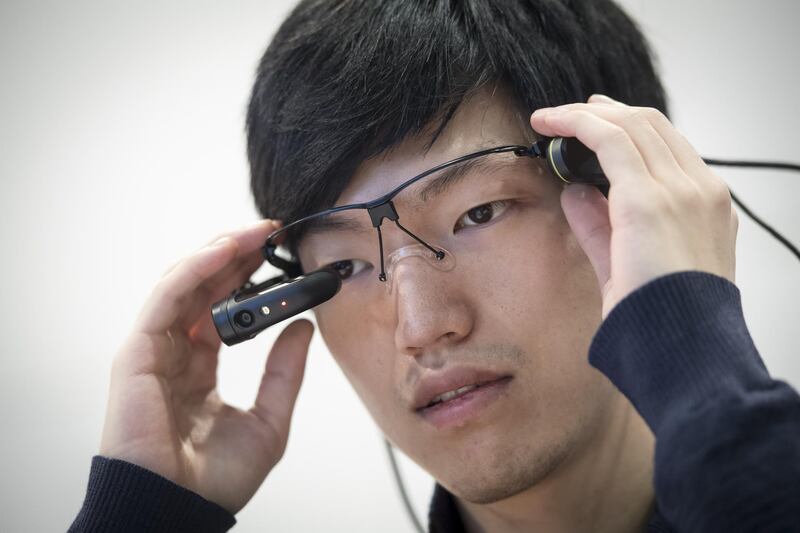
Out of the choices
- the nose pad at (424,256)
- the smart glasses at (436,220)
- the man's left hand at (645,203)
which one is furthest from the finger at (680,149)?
the nose pad at (424,256)

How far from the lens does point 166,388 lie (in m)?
1.52

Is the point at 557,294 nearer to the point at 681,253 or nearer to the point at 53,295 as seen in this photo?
the point at 681,253

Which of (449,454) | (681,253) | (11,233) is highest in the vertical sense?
(11,233)

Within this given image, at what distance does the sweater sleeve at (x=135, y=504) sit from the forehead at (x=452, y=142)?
0.62 metres

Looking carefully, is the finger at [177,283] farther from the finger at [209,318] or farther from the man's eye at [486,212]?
the man's eye at [486,212]

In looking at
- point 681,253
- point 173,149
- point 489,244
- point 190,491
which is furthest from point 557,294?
point 173,149

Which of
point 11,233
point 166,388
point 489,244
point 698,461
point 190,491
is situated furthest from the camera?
point 11,233

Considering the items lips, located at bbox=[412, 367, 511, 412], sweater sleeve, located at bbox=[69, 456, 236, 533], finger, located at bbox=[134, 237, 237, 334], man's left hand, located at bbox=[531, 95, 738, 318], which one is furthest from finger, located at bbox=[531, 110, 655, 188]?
sweater sleeve, located at bbox=[69, 456, 236, 533]

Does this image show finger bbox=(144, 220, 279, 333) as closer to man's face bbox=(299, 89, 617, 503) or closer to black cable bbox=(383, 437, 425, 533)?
man's face bbox=(299, 89, 617, 503)

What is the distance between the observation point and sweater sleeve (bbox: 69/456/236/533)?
130cm

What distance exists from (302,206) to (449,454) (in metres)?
0.50

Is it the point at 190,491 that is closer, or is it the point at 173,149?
the point at 190,491

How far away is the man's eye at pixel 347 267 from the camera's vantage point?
1.34 m

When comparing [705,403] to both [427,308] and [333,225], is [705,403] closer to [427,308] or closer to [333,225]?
[427,308]
